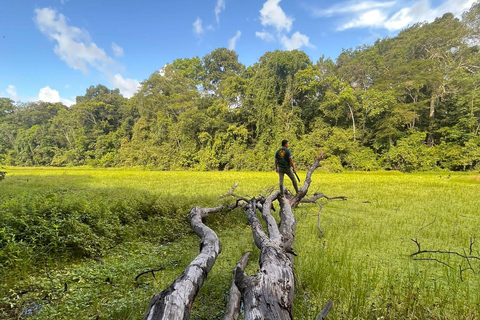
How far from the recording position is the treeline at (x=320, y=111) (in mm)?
24125

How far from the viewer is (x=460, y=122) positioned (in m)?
23.1

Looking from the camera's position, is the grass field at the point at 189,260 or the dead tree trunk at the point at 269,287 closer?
the dead tree trunk at the point at 269,287

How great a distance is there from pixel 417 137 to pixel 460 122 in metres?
3.92

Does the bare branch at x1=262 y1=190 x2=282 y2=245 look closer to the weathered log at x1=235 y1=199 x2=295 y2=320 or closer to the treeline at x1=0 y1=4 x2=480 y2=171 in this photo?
the weathered log at x1=235 y1=199 x2=295 y2=320

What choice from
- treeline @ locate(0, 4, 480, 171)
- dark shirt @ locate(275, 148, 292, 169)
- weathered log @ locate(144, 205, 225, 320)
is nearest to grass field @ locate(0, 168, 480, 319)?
weathered log @ locate(144, 205, 225, 320)

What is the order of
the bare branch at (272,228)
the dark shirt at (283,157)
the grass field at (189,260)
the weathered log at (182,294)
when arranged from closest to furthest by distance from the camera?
the weathered log at (182,294) → the grass field at (189,260) → the bare branch at (272,228) → the dark shirt at (283,157)

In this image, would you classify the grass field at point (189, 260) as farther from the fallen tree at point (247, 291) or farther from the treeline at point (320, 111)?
the treeline at point (320, 111)

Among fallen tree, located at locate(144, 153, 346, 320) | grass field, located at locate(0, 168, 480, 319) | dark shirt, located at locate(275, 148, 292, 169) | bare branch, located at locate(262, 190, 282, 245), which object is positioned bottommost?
grass field, located at locate(0, 168, 480, 319)

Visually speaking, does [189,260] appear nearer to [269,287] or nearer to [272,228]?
[272,228]

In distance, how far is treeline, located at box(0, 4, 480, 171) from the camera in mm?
24125

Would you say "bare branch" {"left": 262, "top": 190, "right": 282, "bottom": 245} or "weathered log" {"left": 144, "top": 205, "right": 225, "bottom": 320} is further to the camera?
"bare branch" {"left": 262, "top": 190, "right": 282, "bottom": 245}

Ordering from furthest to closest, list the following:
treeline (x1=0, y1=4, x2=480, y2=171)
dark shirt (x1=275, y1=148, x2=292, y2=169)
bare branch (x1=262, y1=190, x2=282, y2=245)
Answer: treeline (x1=0, y1=4, x2=480, y2=171) → dark shirt (x1=275, y1=148, x2=292, y2=169) → bare branch (x1=262, y1=190, x2=282, y2=245)

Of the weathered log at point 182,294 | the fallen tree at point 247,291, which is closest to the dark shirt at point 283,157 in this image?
the fallen tree at point 247,291

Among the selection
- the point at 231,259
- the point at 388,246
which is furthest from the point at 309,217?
the point at 231,259
